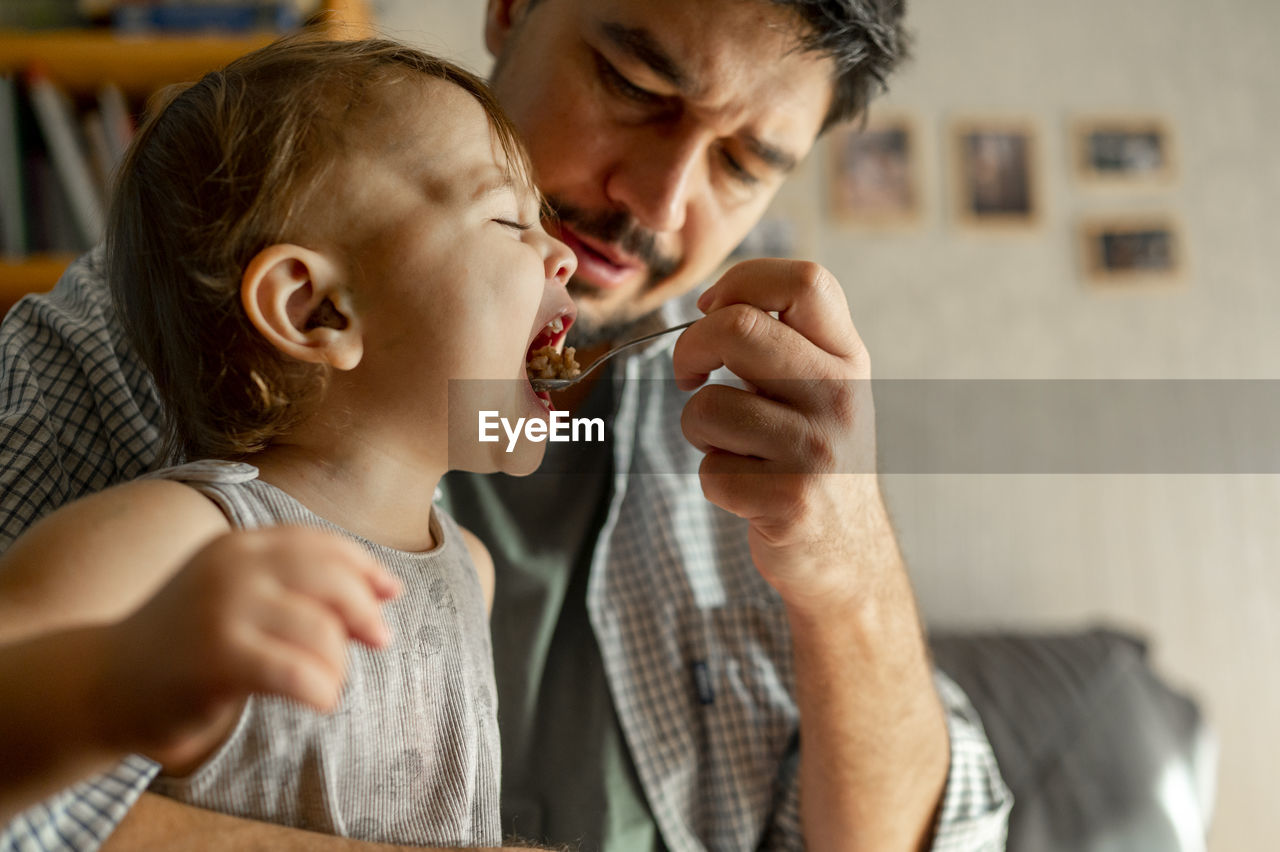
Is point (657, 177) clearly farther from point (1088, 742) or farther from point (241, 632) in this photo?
point (1088, 742)

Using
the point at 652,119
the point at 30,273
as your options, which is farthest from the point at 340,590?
the point at 30,273

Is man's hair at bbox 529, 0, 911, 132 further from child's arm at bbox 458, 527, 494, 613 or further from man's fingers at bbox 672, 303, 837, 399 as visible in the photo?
child's arm at bbox 458, 527, 494, 613

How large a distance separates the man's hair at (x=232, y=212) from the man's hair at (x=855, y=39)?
430 millimetres

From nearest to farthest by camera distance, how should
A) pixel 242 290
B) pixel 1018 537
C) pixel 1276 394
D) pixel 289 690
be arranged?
pixel 289 690 → pixel 242 290 → pixel 1018 537 → pixel 1276 394

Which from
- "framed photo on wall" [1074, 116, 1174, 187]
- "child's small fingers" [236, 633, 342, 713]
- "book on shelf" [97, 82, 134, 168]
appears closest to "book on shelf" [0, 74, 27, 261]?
"book on shelf" [97, 82, 134, 168]

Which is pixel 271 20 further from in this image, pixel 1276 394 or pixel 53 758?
pixel 1276 394

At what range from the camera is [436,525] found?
678mm

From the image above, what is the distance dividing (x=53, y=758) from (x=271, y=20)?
1.82 m

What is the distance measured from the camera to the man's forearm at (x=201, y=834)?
47 centimetres

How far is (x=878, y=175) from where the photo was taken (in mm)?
2320

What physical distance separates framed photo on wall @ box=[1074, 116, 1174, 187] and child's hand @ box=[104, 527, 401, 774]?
254cm

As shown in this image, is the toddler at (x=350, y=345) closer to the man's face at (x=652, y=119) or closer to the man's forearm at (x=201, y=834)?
the man's forearm at (x=201, y=834)

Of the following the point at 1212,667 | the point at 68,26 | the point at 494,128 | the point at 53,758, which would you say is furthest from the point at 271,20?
the point at 1212,667

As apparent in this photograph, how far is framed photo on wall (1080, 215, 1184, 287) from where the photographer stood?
2.39 meters
